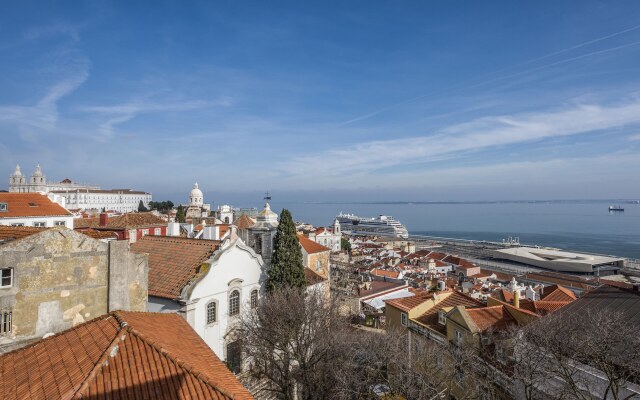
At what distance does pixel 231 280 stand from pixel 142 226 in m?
19.0

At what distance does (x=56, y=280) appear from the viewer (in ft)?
38.7

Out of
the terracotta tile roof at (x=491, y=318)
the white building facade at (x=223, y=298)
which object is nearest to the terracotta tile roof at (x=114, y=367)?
the white building facade at (x=223, y=298)

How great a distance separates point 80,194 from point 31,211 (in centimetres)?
13056

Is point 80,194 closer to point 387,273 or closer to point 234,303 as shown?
point 387,273

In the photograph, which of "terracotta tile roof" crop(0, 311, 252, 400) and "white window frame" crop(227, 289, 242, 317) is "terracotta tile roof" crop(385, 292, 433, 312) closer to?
"white window frame" crop(227, 289, 242, 317)

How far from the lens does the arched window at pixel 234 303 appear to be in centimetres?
1967

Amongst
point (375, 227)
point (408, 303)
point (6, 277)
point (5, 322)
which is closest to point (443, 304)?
point (408, 303)

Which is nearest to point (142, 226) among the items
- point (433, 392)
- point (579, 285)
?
point (433, 392)

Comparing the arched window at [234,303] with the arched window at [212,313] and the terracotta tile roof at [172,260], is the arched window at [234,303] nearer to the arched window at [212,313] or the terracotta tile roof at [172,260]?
the arched window at [212,313]

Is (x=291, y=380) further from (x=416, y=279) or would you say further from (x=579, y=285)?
(x=579, y=285)

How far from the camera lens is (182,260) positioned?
781 inches

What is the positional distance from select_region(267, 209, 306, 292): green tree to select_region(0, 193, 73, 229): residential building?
70.3 feet

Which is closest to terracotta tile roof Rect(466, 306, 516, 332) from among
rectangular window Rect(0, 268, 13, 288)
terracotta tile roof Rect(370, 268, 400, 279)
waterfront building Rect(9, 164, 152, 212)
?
rectangular window Rect(0, 268, 13, 288)

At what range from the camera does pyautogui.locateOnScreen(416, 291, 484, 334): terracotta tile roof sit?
20062 millimetres
